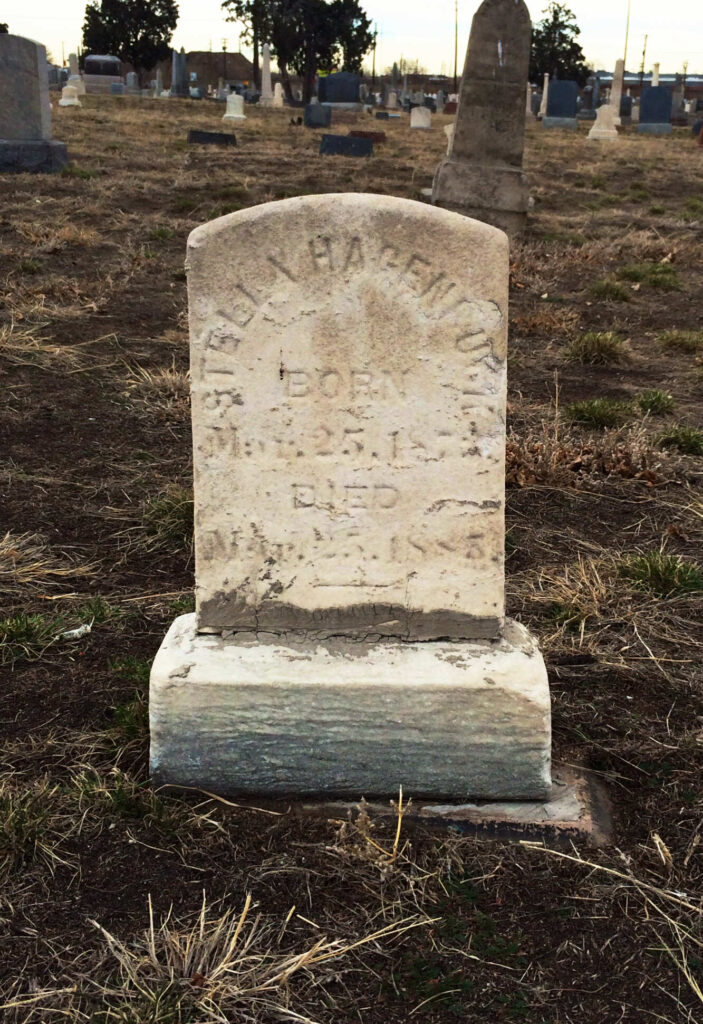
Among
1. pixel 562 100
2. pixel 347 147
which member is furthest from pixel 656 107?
pixel 347 147

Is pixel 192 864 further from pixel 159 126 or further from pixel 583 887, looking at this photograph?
pixel 159 126

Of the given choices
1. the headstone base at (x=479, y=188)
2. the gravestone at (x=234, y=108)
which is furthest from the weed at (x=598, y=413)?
the gravestone at (x=234, y=108)

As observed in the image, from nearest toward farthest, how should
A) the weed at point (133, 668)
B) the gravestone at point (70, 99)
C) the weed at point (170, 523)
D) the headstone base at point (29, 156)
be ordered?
the weed at point (133, 668) < the weed at point (170, 523) < the headstone base at point (29, 156) < the gravestone at point (70, 99)

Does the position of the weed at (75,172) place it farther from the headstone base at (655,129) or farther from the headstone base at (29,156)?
the headstone base at (655,129)

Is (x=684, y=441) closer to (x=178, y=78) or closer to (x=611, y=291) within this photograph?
(x=611, y=291)

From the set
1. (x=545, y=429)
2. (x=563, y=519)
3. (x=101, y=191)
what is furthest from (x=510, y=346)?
(x=101, y=191)

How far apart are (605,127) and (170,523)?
2514 centimetres

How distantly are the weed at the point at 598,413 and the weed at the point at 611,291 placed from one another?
10.2 ft

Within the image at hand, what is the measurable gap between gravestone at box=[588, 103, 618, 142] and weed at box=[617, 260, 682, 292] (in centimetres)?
1744

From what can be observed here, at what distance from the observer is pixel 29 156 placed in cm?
1215

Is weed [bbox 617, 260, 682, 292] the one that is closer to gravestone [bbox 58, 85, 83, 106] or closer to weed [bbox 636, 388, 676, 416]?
weed [bbox 636, 388, 676, 416]

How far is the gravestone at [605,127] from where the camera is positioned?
2534 centimetres

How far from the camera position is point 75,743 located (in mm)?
2600

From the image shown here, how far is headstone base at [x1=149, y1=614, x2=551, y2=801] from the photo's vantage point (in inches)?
94.4
